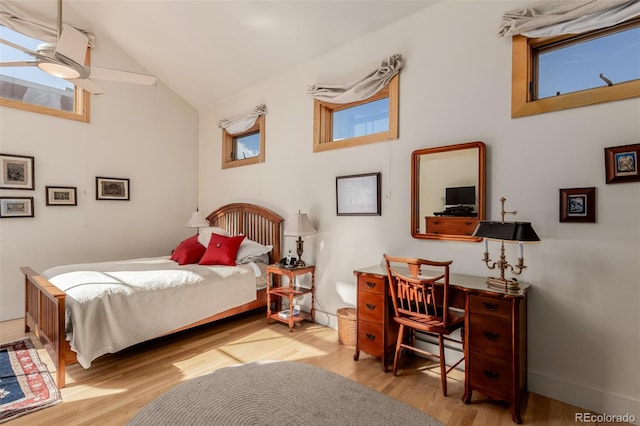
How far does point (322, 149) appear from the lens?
11.6ft

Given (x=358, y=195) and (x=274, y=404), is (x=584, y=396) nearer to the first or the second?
(x=274, y=404)

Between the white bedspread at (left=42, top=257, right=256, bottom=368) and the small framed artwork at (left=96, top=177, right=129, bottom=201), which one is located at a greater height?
the small framed artwork at (left=96, top=177, right=129, bottom=201)

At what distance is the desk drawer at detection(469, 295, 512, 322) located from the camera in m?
1.95

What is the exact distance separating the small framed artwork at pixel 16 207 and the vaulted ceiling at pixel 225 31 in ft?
6.58

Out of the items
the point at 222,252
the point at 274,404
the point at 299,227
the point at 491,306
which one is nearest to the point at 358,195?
the point at 299,227

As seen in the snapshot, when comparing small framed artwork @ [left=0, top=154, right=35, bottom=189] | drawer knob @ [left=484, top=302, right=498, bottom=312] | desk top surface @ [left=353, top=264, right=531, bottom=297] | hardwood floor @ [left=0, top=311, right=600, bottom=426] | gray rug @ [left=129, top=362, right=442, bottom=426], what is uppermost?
small framed artwork @ [left=0, top=154, right=35, bottom=189]

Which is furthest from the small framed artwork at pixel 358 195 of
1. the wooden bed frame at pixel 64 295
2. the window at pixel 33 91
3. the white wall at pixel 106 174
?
the window at pixel 33 91

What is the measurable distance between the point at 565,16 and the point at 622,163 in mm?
1026

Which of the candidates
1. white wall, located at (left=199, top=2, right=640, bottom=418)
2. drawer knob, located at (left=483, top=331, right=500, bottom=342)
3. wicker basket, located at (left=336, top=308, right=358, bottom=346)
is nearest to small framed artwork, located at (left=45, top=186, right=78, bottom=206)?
white wall, located at (left=199, top=2, right=640, bottom=418)

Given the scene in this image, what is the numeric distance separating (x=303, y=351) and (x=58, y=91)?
4.35m

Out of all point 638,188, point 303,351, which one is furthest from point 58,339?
point 638,188

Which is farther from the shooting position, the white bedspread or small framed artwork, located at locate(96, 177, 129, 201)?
small framed artwork, located at locate(96, 177, 129, 201)

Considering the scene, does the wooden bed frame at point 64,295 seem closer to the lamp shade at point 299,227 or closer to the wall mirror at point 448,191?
the lamp shade at point 299,227

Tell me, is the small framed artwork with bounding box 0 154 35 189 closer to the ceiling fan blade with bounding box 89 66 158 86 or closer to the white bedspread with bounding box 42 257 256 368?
the white bedspread with bounding box 42 257 256 368
